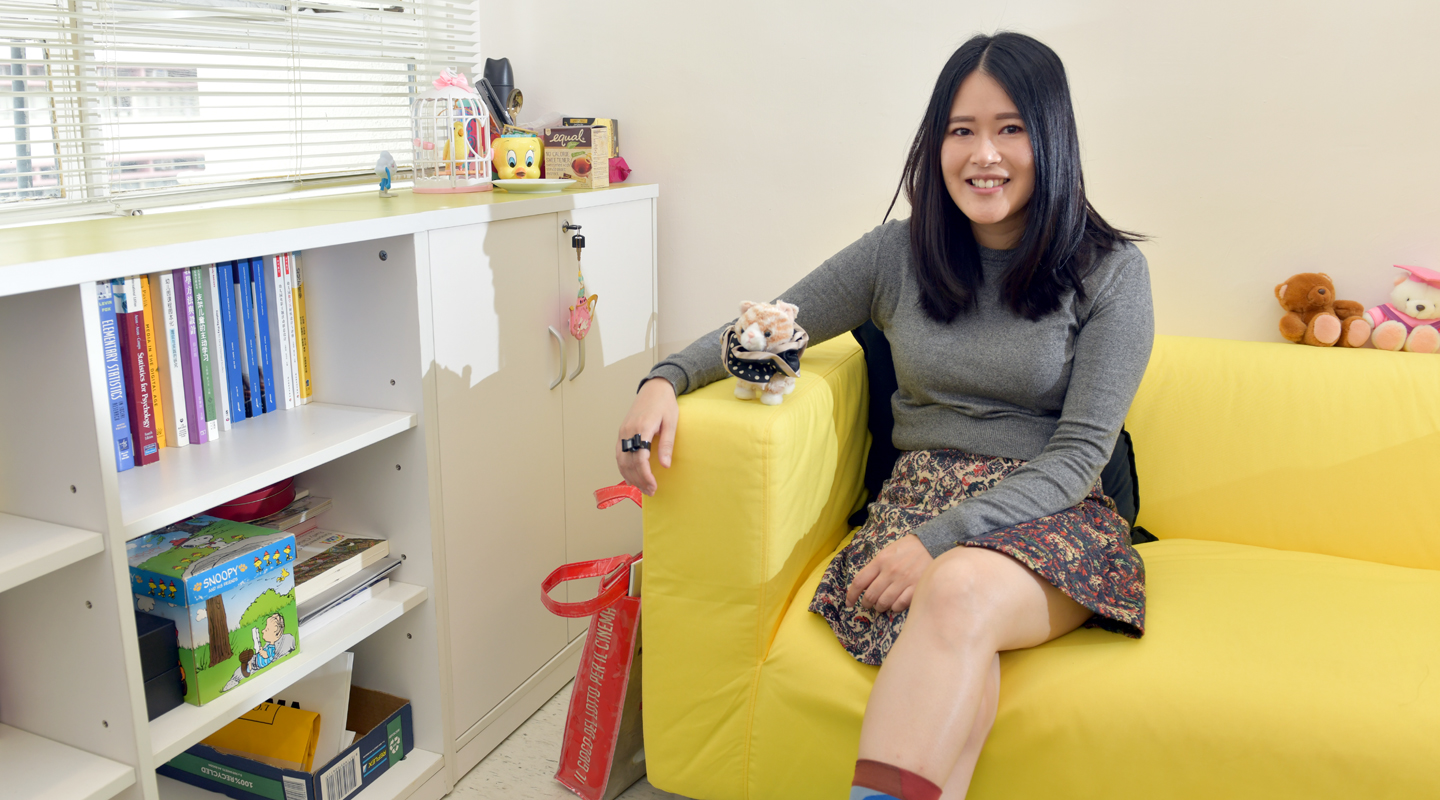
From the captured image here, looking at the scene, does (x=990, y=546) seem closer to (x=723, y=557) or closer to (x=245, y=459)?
(x=723, y=557)

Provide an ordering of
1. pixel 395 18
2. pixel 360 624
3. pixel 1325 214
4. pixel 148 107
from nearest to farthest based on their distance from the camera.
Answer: pixel 360 624 → pixel 148 107 → pixel 1325 214 → pixel 395 18

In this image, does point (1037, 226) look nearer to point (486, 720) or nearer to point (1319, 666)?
point (1319, 666)

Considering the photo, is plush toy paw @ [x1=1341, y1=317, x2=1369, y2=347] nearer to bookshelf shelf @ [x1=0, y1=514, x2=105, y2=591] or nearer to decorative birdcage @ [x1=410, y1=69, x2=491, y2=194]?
decorative birdcage @ [x1=410, y1=69, x2=491, y2=194]

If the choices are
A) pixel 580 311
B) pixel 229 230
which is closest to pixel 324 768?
pixel 229 230

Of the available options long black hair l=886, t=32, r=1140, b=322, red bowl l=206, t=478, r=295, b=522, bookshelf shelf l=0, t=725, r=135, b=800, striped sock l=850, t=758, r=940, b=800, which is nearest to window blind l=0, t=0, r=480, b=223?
red bowl l=206, t=478, r=295, b=522

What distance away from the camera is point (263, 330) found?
57.7 inches

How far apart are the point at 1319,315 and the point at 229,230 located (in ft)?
5.63

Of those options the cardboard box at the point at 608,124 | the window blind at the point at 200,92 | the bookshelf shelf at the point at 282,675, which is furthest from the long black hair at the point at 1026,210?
the window blind at the point at 200,92

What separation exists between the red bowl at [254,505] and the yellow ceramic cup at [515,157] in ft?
2.56

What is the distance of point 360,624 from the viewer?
146cm

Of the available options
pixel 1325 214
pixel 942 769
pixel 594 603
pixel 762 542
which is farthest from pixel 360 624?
pixel 1325 214

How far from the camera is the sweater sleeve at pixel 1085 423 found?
1.30 meters

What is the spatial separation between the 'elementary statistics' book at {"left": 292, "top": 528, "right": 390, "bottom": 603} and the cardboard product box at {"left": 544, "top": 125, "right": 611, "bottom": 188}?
0.86 m

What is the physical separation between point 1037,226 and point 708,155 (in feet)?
3.13
